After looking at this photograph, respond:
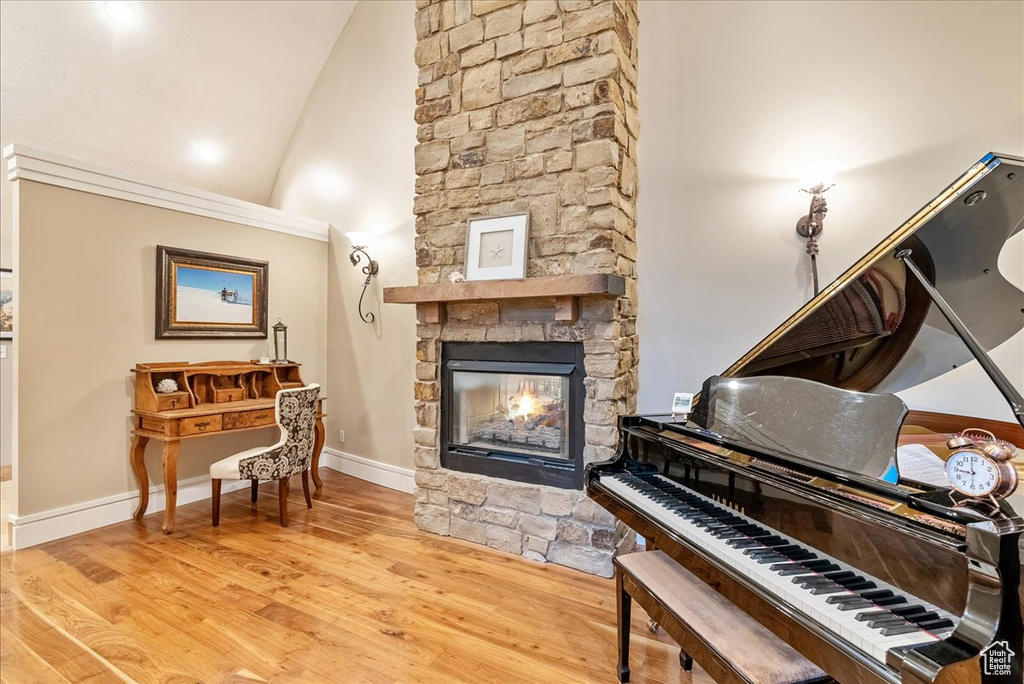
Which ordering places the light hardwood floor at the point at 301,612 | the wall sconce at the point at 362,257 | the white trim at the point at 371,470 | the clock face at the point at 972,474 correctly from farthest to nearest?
the wall sconce at the point at 362,257 < the white trim at the point at 371,470 < the light hardwood floor at the point at 301,612 < the clock face at the point at 972,474

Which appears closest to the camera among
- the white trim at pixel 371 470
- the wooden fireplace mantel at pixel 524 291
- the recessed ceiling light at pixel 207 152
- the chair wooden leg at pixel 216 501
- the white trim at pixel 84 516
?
the wooden fireplace mantel at pixel 524 291

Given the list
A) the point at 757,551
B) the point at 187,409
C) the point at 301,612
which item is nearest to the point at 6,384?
the point at 187,409

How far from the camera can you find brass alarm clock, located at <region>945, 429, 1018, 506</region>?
98cm

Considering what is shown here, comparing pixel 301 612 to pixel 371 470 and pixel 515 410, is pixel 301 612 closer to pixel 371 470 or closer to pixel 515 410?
pixel 515 410

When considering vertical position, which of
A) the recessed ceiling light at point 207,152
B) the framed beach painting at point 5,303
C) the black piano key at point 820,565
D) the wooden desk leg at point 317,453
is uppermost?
the recessed ceiling light at point 207,152

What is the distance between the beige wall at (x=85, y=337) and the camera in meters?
2.93

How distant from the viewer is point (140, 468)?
3.34 m

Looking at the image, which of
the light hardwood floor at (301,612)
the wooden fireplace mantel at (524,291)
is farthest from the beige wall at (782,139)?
the light hardwood floor at (301,612)

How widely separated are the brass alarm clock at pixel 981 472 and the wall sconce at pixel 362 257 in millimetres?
3965

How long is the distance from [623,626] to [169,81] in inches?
210

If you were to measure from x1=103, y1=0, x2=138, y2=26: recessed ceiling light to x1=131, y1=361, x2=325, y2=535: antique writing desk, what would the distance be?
274 centimetres

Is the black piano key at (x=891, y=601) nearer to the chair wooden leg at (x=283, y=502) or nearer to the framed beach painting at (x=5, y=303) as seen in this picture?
the chair wooden leg at (x=283, y=502)

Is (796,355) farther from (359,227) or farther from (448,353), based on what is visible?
(359,227)

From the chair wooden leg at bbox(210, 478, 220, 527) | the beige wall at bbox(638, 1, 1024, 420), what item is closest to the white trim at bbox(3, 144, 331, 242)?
the chair wooden leg at bbox(210, 478, 220, 527)
